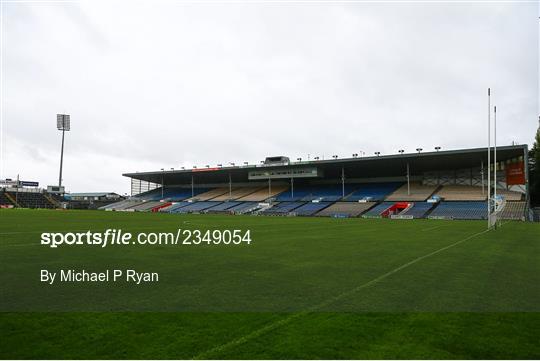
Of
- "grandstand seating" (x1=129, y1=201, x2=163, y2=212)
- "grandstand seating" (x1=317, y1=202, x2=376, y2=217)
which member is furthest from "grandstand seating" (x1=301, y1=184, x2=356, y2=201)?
"grandstand seating" (x1=129, y1=201, x2=163, y2=212)

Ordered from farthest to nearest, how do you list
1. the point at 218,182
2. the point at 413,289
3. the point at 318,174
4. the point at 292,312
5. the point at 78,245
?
the point at 218,182, the point at 318,174, the point at 78,245, the point at 413,289, the point at 292,312

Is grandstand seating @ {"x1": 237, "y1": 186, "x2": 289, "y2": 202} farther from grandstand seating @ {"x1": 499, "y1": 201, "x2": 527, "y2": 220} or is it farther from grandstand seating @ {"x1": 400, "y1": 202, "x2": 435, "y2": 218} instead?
grandstand seating @ {"x1": 499, "y1": 201, "x2": 527, "y2": 220}

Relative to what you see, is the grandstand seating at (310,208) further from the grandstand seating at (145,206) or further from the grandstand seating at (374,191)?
the grandstand seating at (145,206)

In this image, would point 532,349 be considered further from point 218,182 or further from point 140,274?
point 218,182

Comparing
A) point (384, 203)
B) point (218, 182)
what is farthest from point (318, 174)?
point (218, 182)

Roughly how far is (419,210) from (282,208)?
2184 cm

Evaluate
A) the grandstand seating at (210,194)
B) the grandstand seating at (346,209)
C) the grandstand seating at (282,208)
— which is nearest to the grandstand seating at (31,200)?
the grandstand seating at (210,194)

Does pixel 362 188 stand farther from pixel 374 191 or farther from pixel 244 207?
pixel 244 207

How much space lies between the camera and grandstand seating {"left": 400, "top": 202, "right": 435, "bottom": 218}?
161 ft

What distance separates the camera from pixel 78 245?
13609 mm

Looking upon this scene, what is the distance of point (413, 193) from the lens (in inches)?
2371

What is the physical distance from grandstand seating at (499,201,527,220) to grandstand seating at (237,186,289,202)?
3975cm

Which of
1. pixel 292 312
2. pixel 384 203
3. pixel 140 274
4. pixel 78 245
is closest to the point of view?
pixel 292 312

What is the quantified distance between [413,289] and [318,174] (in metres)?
62.2
